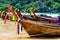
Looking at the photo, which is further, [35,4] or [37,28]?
[35,4]

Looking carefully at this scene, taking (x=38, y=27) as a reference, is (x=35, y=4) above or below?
below


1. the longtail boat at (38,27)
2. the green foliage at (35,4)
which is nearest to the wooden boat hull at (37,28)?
the longtail boat at (38,27)

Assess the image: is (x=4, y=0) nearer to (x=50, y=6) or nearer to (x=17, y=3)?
(x=17, y=3)

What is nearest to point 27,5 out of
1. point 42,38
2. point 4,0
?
point 4,0

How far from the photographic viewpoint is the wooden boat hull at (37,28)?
11.0 m

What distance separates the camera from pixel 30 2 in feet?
206

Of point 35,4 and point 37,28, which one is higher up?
Answer: point 37,28

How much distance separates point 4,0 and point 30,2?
7.39 metres

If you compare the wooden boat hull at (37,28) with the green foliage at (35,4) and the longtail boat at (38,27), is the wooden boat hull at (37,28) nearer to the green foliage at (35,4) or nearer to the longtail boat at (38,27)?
the longtail boat at (38,27)

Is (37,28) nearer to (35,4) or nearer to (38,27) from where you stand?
(38,27)

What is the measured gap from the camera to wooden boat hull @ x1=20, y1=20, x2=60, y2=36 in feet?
35.9

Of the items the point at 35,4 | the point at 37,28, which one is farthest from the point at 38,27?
the point at 35,4

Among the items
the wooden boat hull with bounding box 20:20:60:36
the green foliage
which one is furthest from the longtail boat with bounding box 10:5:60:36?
the green foliage

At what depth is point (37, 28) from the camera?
36.2ft
